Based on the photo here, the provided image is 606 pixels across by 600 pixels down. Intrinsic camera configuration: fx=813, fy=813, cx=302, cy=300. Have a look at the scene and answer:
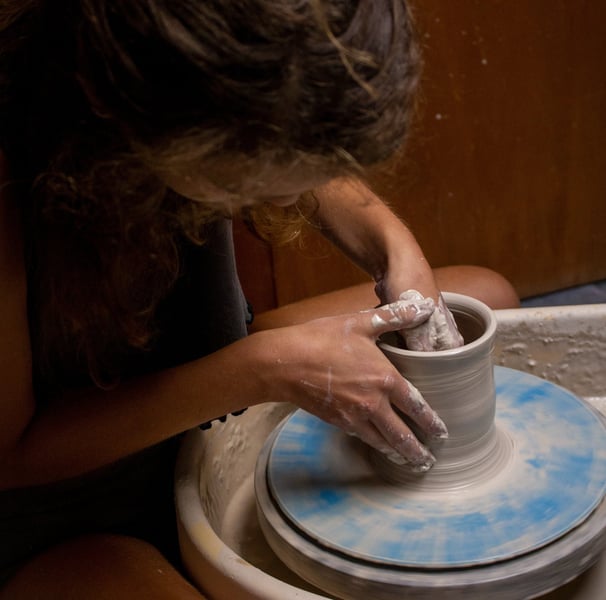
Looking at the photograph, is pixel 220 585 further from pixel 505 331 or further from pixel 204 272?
pixel 505 331

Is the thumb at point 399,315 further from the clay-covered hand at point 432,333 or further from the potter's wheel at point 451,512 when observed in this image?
the potter's wheel at point 451,512

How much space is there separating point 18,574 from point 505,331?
85 cm

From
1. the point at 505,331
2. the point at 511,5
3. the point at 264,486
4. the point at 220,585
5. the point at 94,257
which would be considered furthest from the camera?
the point at 511,5

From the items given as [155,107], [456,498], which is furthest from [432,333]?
[155,107]

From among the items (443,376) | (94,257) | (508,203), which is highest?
(94,257)

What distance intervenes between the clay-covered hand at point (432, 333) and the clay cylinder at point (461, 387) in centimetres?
2

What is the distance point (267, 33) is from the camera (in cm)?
67

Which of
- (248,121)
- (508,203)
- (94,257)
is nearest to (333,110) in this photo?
(248,121)

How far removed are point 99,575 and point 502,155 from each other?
162 cm

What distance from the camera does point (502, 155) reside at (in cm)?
223

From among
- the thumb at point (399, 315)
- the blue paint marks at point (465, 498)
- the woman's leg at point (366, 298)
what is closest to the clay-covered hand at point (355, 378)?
the thumb at point (399, 315)

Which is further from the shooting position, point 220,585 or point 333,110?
point 220,585

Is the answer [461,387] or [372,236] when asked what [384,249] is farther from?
[461,387]

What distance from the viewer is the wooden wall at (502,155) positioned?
2020 millimetres
